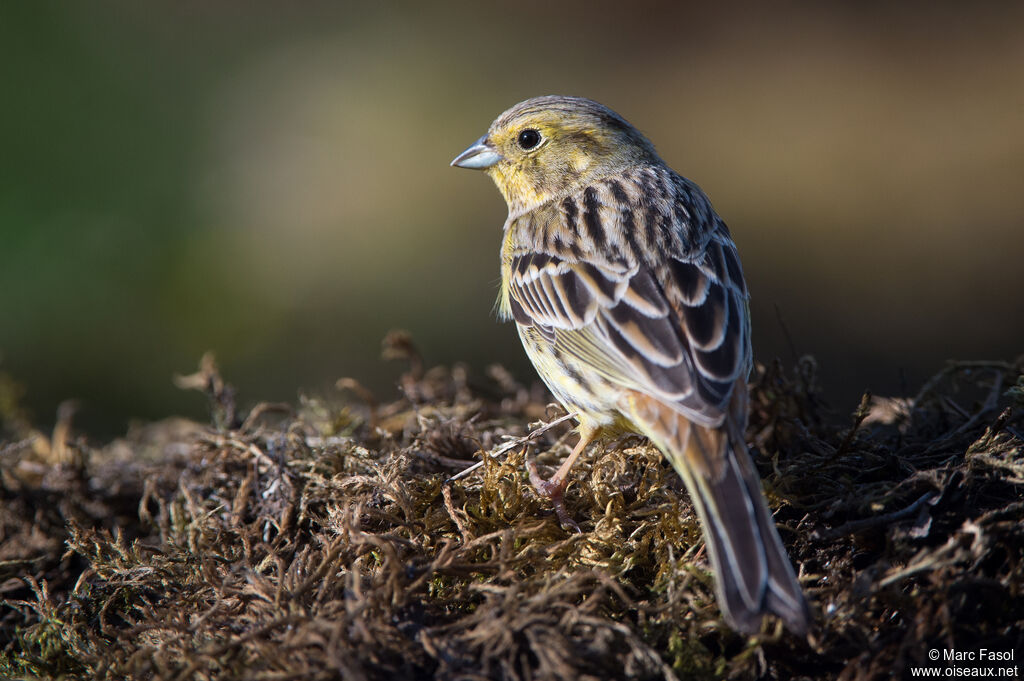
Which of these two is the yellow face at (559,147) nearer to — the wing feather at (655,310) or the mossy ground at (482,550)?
the wing feather at (655,310)

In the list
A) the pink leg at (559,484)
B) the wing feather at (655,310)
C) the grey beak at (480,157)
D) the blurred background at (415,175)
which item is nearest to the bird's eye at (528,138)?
the grey beak at (480,157)

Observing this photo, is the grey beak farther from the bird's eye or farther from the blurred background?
the blurred background

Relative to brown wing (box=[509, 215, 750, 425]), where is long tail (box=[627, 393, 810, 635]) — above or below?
below

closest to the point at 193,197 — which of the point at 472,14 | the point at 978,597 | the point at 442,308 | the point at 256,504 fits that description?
the point at 442,308

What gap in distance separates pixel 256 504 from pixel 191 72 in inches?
361

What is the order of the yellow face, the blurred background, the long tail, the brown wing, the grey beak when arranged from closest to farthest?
the long tail → the brown wing → the yellow face → the grey beak → the blurred background

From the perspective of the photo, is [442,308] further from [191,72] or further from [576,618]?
[576,618]

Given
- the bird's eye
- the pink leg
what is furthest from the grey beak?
the pink leg

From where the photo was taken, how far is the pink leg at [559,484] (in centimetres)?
259

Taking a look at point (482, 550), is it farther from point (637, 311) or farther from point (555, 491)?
point (637, 311)

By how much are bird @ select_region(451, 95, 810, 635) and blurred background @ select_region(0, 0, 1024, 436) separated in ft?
10.8

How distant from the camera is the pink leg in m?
2.59

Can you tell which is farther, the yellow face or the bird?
the yellow face

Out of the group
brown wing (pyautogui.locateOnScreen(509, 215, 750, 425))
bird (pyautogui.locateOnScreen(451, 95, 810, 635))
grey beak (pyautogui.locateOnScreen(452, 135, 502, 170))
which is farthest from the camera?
grey beak (pyautogui.locateOnScreen(452, 135, 502, 170))
